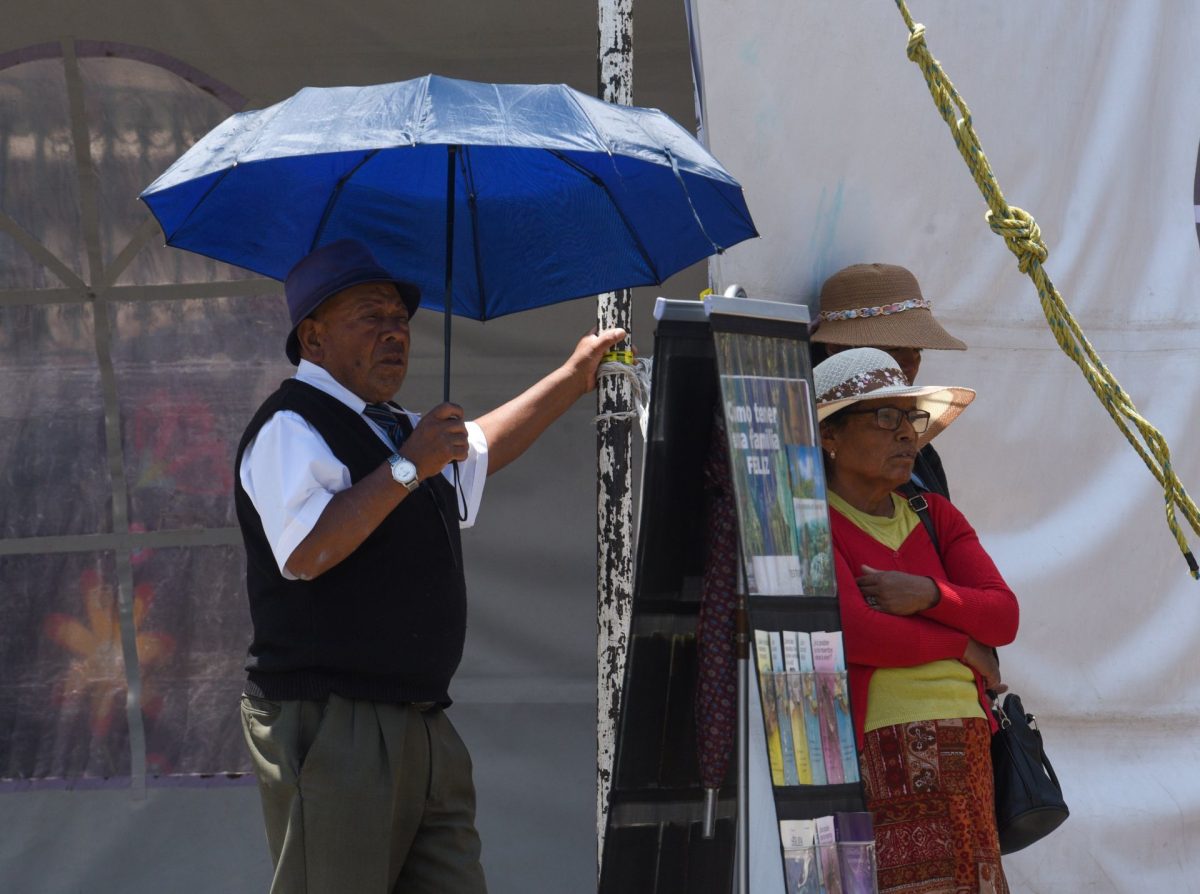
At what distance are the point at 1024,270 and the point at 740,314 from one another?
1.60 feet

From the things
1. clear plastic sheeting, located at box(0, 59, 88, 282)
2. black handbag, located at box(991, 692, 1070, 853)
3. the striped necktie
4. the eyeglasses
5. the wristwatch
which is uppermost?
clear plastic sheeting, located at box(0, 59, 88, 282)

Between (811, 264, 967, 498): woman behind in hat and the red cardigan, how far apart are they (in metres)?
0.22

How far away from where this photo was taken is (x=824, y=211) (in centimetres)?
316

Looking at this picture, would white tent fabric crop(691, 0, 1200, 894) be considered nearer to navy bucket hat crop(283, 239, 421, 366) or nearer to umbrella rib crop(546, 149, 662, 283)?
umbrella rib crop(546, 149, 662, 283)

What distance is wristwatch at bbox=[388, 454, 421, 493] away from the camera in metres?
2.21

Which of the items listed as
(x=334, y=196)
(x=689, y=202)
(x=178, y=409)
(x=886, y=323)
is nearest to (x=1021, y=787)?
(x=886, y=323)

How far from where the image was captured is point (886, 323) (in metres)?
2.91

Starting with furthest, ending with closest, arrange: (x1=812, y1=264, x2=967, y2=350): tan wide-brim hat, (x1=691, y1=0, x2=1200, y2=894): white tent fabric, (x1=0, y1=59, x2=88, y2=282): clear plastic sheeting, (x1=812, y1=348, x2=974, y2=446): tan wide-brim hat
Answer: (x1=0, y1=59, x2=88, y2=282): clear plastic sheeting → (x1=691, y1=0, x2=1200, y2=894): white tent fabric → (x1=812, y1=264, x2=967, y2=350): tan wide-brim hat → (x1=812, y1=348, x2=974, y2=446): tan wide-brim hat

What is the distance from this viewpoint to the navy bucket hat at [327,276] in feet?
7.92

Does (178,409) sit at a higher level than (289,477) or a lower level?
higher

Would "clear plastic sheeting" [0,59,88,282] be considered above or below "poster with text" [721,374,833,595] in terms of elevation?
above

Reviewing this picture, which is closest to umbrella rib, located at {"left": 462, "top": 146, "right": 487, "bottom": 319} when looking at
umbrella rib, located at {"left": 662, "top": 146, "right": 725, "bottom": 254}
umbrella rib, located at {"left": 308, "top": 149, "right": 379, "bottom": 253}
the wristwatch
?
umbrella rib, located at {"left": 308, "top": 149, "right": 379, "bottom": 253}

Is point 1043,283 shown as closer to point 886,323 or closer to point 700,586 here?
point 886,323

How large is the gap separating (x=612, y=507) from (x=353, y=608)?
0.82m
